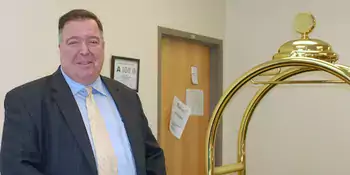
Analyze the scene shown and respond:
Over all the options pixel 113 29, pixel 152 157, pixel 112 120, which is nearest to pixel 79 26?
pixel 112 120

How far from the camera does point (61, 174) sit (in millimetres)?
1562

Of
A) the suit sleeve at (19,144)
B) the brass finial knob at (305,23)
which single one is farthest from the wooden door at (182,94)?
the brass finial knob at (305,23)

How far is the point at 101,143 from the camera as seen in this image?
1667mm

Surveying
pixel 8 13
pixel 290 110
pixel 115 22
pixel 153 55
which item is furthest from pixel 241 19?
pixel 8 13

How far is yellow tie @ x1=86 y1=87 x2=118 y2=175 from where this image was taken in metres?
1.64

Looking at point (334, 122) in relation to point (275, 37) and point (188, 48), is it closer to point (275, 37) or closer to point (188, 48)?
point (275, 37)

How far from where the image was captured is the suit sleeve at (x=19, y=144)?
149cm

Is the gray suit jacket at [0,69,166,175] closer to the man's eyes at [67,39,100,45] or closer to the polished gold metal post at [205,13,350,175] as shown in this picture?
the man's eyes at [67,39,100,45]

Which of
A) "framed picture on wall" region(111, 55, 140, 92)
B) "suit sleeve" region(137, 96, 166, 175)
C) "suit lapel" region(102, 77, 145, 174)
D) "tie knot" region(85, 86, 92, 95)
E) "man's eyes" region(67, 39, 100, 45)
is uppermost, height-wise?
"man's eyes" region(67, 39, 100, 45)

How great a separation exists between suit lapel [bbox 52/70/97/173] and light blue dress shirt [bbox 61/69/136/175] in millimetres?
→ 35

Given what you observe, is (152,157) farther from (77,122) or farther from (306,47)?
(306,47)

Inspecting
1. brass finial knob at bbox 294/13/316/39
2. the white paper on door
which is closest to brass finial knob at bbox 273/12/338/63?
brass finial knob at bbox 294/13/316/39

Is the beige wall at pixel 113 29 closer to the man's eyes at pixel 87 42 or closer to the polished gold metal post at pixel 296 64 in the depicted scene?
the man's eyes at pixel 87 42

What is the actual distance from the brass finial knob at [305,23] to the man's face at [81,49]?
682 mm
